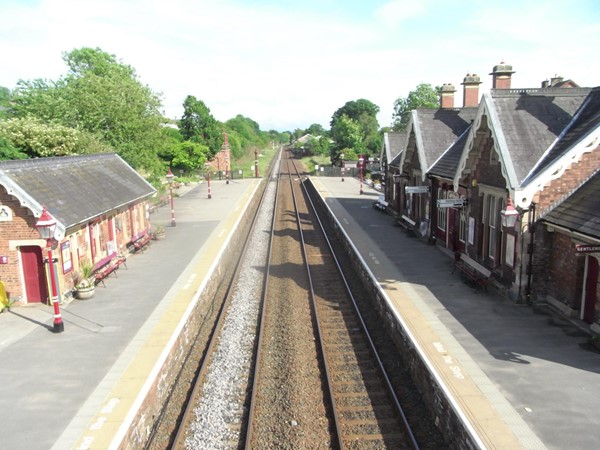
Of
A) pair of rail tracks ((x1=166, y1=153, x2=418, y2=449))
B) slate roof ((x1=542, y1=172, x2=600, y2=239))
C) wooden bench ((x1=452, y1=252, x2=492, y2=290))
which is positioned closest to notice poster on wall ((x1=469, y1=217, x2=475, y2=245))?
wooden bench ((x1=452, y1=252, x2=492, y2=290))

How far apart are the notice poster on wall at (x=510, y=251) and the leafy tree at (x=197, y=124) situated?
55201mm

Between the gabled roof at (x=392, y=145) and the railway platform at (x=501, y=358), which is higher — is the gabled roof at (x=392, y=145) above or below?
above

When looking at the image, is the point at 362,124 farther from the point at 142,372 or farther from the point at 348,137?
the point at 142,372

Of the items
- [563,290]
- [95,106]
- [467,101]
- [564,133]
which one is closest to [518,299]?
→ [563,290]

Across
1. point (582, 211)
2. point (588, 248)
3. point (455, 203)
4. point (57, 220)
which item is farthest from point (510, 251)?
point (57, 220)

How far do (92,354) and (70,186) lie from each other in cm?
866

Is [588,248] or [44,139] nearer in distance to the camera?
[588,248]

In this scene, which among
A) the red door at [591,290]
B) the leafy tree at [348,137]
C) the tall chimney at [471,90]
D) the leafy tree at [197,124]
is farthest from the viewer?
the leafy tree at [348,137]

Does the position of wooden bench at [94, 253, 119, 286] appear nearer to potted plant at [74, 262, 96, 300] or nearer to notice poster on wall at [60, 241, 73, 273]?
potted plant at [74, 262, 96, 300]

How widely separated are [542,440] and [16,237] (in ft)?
48.1

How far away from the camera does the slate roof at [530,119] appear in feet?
49.6

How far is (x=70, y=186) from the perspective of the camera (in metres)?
18.6

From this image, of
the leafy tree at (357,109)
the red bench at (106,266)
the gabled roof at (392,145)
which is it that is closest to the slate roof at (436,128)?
the gabled roof at (392,145)

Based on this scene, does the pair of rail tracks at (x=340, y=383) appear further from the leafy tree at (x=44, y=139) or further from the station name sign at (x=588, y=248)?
the leafy tree at (x=44, y=139)
